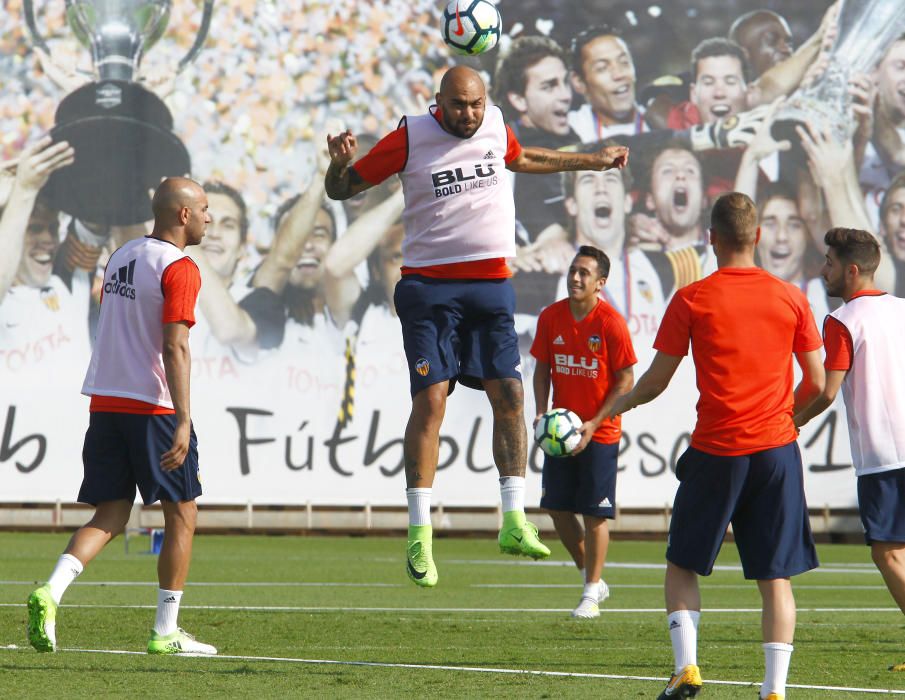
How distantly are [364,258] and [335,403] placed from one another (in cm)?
292

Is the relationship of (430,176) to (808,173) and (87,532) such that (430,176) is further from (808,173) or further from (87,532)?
(808,173)

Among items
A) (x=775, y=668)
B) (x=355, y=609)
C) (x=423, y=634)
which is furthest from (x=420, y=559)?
(x=355, y=609)

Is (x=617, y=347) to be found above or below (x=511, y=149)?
below

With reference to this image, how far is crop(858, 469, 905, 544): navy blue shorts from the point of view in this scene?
8336mm

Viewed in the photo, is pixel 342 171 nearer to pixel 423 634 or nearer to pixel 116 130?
pixel 423 634

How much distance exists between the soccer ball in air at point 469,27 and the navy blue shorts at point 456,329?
131 centimetres

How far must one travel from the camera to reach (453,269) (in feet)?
28.1

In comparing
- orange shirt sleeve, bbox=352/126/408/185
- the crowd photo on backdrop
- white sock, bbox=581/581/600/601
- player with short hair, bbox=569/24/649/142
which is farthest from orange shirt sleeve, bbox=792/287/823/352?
player with short hair, bbox=569/24/649/142

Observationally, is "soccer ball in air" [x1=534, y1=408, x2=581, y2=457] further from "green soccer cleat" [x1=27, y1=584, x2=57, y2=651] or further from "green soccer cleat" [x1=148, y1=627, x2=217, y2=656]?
"green soccer cleat" [x1=27, y1=584, x2=57, y2=651]

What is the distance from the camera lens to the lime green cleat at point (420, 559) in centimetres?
829

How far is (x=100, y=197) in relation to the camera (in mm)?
31188

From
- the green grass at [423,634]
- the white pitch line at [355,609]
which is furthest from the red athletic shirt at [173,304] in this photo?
the white pitch line at [355,609]

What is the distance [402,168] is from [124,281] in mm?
1591

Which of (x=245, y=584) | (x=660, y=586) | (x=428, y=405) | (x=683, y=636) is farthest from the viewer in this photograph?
(x=660, y=586)
